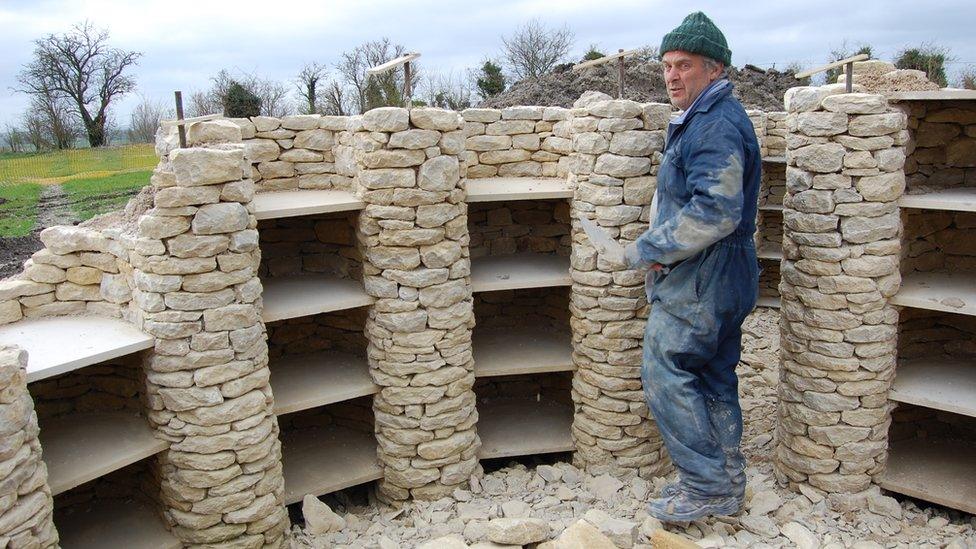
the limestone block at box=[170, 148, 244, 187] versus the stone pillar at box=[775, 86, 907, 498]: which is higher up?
the limestone block at box=[170, 148, 244, 187]

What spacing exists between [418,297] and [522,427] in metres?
2.09

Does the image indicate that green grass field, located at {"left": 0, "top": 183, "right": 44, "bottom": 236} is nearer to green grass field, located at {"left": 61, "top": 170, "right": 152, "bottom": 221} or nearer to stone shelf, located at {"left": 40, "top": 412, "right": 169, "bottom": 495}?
green grass field, located at {"left": 61, "top": 170, "right": 152, "bottom": 221}

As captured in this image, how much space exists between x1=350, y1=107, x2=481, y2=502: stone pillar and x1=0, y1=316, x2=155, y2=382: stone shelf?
72.4 inches

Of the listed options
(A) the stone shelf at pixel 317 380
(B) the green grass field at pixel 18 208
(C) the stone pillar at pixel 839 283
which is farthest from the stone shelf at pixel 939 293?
(B) the green grass field at pixel 18 208

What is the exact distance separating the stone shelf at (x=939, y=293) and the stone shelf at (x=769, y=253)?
5784 millimetres

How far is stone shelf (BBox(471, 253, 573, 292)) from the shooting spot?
6.54m

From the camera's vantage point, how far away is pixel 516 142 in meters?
7.26

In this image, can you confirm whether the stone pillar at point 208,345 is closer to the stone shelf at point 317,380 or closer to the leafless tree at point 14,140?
the stone shelf at point 317,380

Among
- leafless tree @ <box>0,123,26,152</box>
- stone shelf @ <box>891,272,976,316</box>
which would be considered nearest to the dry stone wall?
stone shelf @ <box>891,272,976,316</box>

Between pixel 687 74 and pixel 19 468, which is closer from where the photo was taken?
pixel 19 468

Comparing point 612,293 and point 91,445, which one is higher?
point 612,293

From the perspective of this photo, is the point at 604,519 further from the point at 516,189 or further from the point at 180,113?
the point at 180,113

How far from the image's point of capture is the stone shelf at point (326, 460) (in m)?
6.48

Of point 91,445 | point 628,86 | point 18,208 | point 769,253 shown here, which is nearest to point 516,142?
point 91,445
